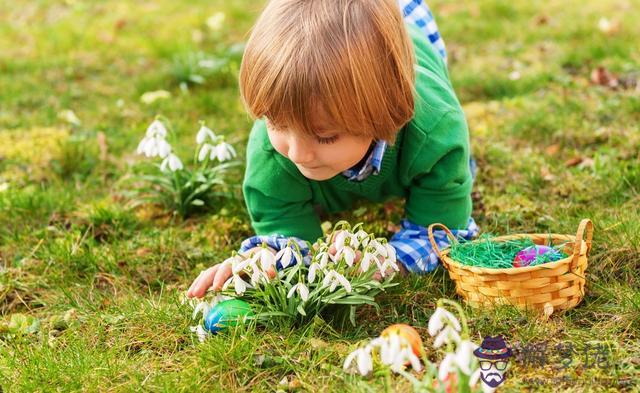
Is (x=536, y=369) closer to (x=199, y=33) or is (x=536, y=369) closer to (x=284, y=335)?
(x=284, y=335)

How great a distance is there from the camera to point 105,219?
12.3 feet

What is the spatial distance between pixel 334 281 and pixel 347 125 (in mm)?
507

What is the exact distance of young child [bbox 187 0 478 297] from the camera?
2.52 metres

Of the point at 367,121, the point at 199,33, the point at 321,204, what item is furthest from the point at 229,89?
the point at 367,121

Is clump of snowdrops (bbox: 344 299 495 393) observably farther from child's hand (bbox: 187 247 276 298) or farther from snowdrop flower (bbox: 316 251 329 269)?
child's hand (bbox: 187 247 276 298)

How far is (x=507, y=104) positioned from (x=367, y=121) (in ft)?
7.65

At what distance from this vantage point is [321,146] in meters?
2.66

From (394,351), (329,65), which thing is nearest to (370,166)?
(329,65)

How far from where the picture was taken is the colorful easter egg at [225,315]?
8.75 feet

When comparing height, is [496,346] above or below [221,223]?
above

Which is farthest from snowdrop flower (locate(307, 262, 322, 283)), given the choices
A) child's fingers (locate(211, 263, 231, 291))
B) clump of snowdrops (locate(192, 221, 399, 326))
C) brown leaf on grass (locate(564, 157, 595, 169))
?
brown leaf on grass (locate(564, 157, 595, 169))

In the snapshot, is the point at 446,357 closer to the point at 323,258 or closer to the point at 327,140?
the point at 323,258

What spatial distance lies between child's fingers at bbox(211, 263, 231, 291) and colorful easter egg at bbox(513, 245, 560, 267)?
40.1 inches

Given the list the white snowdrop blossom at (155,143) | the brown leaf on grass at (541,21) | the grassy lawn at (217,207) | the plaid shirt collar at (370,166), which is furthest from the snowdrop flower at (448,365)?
the brown leaf on grass at (541,21)
